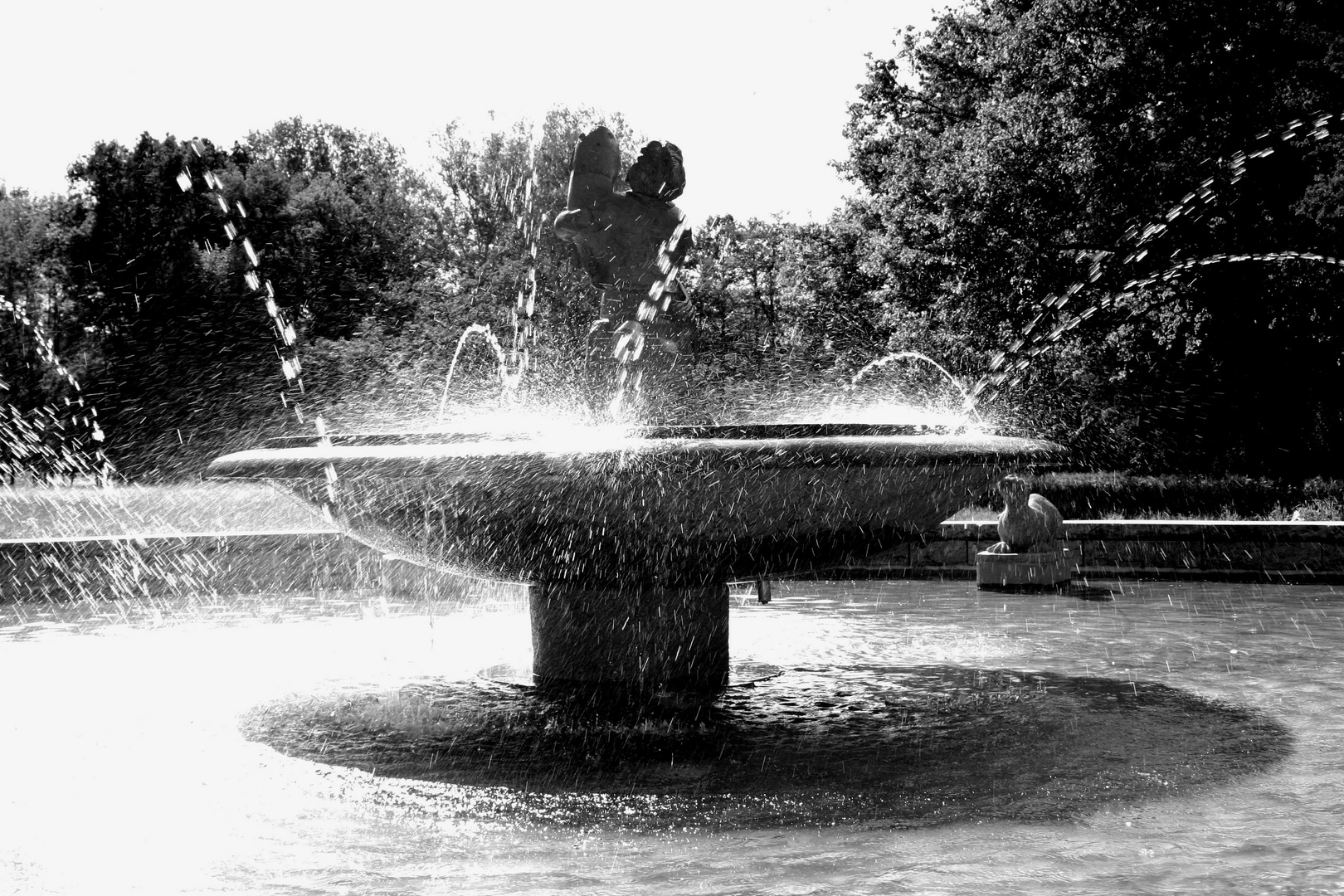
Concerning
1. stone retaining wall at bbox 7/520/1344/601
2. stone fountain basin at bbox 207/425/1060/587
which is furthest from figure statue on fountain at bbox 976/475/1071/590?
stone fountain basin at bbox 207/425/1060/587

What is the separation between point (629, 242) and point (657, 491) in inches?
93.1

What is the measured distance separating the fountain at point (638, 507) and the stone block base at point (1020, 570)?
5.06 m

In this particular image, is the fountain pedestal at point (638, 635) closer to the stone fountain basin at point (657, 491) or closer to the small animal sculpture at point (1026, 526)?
the stone fountain basin at point (657, 491)

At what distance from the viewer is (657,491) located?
4.76 metres

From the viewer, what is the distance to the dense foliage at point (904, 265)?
25016 millimetres

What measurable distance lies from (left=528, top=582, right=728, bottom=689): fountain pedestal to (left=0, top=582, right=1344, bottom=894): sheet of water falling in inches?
29.1

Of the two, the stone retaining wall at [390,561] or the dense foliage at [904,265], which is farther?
the dense foliage at [904,265]

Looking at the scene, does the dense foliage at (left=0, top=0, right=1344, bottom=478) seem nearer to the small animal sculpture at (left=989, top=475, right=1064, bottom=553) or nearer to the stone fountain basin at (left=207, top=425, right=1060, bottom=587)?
the stone fountain basin at (left=207, top=425, right=1060, bottom=587)

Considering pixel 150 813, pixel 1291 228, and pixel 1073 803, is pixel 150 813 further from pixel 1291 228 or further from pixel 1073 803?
pixel 1291 228

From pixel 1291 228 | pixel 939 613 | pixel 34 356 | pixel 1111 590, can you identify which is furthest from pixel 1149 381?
pixel 34 356

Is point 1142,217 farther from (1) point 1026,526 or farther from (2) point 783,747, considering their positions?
(2) point 783,747

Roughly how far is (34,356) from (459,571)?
39957 millimetres

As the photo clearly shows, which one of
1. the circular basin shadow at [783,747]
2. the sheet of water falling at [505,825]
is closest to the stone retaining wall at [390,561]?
the sheet of water falling at [505,825]

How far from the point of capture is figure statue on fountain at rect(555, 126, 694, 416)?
672 centimetres
